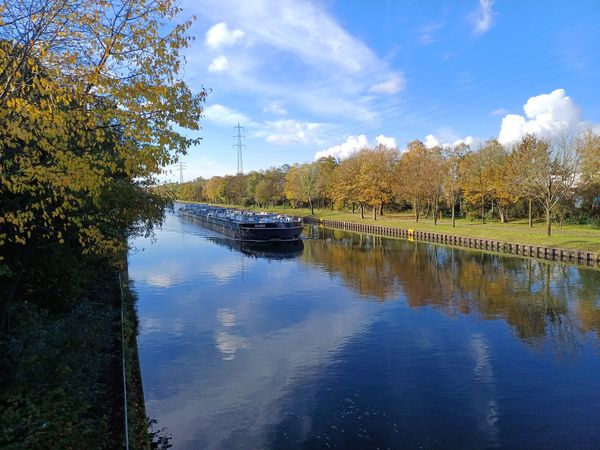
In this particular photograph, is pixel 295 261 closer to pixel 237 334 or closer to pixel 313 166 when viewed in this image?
pixel 237 334

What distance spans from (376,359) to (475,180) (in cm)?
5038

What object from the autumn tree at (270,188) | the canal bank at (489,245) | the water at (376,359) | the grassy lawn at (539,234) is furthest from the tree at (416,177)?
the autumn tree at (270,188)

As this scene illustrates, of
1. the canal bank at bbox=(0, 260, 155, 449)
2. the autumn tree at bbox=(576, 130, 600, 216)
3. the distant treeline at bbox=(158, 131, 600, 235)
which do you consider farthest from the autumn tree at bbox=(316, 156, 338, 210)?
Result: the canal bank at bbox=(0, 260, 155, 449)

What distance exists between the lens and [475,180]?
6175 cm

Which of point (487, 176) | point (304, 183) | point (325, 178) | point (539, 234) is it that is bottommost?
point (539, 234)

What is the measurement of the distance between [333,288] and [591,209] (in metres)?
40.5

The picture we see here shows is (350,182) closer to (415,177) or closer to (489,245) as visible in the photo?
(415,177)

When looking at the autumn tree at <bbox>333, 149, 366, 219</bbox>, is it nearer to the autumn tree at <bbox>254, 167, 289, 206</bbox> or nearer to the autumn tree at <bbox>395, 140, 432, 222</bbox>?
the autumn tree at <bbox>395, 140, 432, 222</bbox>

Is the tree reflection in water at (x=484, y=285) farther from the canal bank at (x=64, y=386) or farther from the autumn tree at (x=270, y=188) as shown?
the autumn tree at (x=270, y=188)

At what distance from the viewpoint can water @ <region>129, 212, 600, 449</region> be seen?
12023 mm

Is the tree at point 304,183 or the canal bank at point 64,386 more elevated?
the tree at point 304,183

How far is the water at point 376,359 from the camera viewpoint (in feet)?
39.4

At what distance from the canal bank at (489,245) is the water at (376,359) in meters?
4.45

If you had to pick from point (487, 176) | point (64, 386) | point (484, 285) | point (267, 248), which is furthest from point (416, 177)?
point (64, 386)
